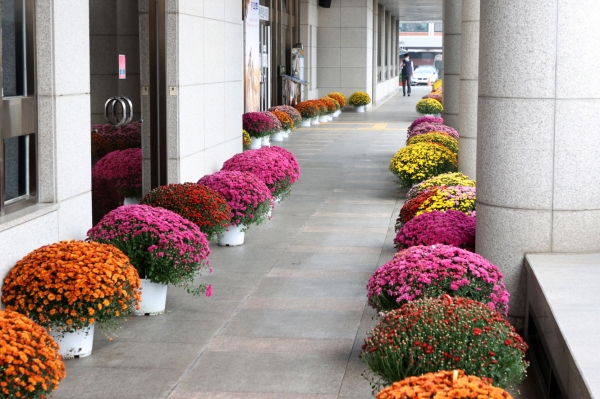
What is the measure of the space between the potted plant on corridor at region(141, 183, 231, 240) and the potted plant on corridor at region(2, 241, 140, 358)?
2528mm

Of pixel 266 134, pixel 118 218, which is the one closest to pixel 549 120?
pixel 118 218

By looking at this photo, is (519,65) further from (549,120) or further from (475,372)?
(475,372)

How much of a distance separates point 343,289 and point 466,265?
238 centimetres

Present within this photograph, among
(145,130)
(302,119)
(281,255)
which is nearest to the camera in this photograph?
(281,255)

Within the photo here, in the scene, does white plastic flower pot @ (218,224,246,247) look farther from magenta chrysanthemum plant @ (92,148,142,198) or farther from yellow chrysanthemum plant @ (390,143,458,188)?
yellow chrysanthemum plant @ (390,143,458,188)

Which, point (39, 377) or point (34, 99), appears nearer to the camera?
point (39, 377)

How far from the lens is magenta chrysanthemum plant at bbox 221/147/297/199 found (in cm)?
1177

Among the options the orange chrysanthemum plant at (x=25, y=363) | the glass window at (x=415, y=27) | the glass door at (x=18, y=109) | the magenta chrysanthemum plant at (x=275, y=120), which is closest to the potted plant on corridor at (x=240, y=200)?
the glass door at (x=18, y=109)

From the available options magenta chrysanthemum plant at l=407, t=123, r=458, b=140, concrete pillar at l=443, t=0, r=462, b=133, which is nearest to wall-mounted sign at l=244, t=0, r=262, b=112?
magenta chrysanthemum plant at l=407, t=123, r=458, b=140

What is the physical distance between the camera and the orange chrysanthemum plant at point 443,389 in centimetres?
346

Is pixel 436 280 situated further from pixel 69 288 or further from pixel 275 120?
pixel 275 120

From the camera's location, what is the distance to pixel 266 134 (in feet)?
67.5

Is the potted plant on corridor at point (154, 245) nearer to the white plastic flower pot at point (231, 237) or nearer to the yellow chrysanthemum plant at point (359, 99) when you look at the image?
the white plastic flower pot at point (231, 237)

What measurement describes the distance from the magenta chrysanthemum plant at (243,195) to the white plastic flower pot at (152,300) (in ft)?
8.39
